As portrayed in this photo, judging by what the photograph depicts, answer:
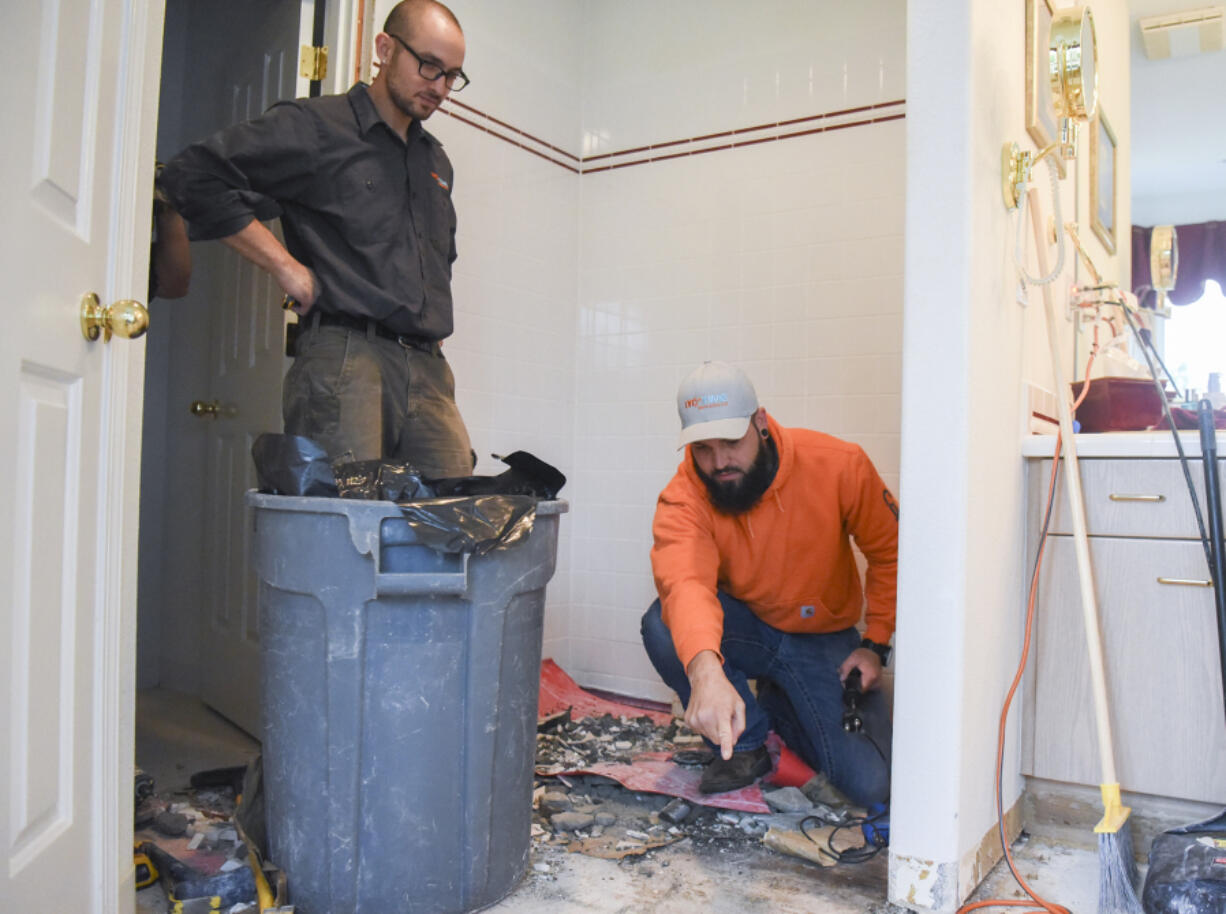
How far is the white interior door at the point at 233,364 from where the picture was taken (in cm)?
242

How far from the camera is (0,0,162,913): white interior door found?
1046 mm

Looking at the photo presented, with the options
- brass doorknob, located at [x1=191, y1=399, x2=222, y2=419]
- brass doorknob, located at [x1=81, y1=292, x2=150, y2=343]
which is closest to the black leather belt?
brass doorknob, located at [x1=81, y1=292, x2=150, y2=343]

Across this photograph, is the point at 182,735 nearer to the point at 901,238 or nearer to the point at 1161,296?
the point at 901,238

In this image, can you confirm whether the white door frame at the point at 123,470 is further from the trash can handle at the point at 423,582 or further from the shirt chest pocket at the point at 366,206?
the shirt chest pocket at the point at 366,206

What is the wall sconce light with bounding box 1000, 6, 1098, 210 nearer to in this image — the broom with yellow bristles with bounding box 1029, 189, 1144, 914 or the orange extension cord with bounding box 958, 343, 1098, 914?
the broom with yellow bristles with bounding box 1029, 189, 1144, 914

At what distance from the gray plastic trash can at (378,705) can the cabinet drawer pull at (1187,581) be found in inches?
49.2

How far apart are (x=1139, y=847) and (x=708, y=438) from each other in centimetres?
118

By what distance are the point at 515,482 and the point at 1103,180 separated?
2479 millimetres

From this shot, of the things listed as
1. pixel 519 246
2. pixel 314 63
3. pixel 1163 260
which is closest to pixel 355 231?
pixel 314 63

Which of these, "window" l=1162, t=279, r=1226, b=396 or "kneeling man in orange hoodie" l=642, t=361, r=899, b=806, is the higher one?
"window" l=1162, t=279, r=1226, b=396

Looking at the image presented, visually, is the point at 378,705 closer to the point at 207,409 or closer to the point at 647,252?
the point at 207,409

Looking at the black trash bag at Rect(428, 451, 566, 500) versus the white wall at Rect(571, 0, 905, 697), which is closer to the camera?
the black trash bag at Rect(428, 451, 566, 500)

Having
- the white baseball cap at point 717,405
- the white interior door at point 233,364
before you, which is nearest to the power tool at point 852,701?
the white baseball cap at point 717,405

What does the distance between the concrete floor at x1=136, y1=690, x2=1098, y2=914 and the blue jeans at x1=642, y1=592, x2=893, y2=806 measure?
363 mm
